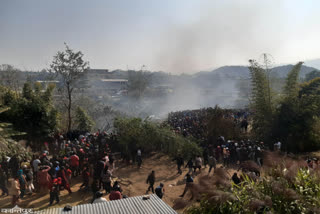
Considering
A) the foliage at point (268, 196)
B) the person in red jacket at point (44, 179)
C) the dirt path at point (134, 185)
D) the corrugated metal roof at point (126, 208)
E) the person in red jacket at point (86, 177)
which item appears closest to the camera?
the foliage at point (268, 196)

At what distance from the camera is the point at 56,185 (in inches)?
325

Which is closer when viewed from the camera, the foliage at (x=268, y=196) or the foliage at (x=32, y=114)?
the foliage at (x=268, y=196)

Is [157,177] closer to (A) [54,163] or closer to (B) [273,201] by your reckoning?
(A) [54,163]

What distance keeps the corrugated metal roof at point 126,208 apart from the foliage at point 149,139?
30.5 feet

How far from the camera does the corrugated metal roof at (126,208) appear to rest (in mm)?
4828

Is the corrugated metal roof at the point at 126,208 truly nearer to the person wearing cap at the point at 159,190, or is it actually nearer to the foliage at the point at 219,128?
the person wearing cap at the point at 159,190

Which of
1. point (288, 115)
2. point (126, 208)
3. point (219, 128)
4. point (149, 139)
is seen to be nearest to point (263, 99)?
point (288, 115)

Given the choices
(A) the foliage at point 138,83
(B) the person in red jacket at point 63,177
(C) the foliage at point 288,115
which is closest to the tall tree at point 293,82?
(C) the foliage at point 288,115

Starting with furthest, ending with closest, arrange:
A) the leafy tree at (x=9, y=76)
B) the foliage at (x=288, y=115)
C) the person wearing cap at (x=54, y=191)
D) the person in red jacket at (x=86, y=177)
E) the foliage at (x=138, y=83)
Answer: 1. the foliage at (x=138, y=83)
2. the leafy tree at (x=9, y=76)
3. the foliage at (x=288, y=115)
4. the person in red jacket at (x=86, y=177)
5. the person wearing cap at (x=54, y=191)

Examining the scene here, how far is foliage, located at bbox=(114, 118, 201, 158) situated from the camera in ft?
48.1

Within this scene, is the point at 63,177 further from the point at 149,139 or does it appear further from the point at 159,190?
the point at 149,139

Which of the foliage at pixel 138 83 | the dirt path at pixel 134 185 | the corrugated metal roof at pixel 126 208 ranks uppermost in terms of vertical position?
the foliage at pixel 138 83

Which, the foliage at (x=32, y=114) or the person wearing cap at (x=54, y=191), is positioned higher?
the foliage at (x=32, y=114)

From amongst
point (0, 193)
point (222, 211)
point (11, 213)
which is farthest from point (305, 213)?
point (0, 193)
